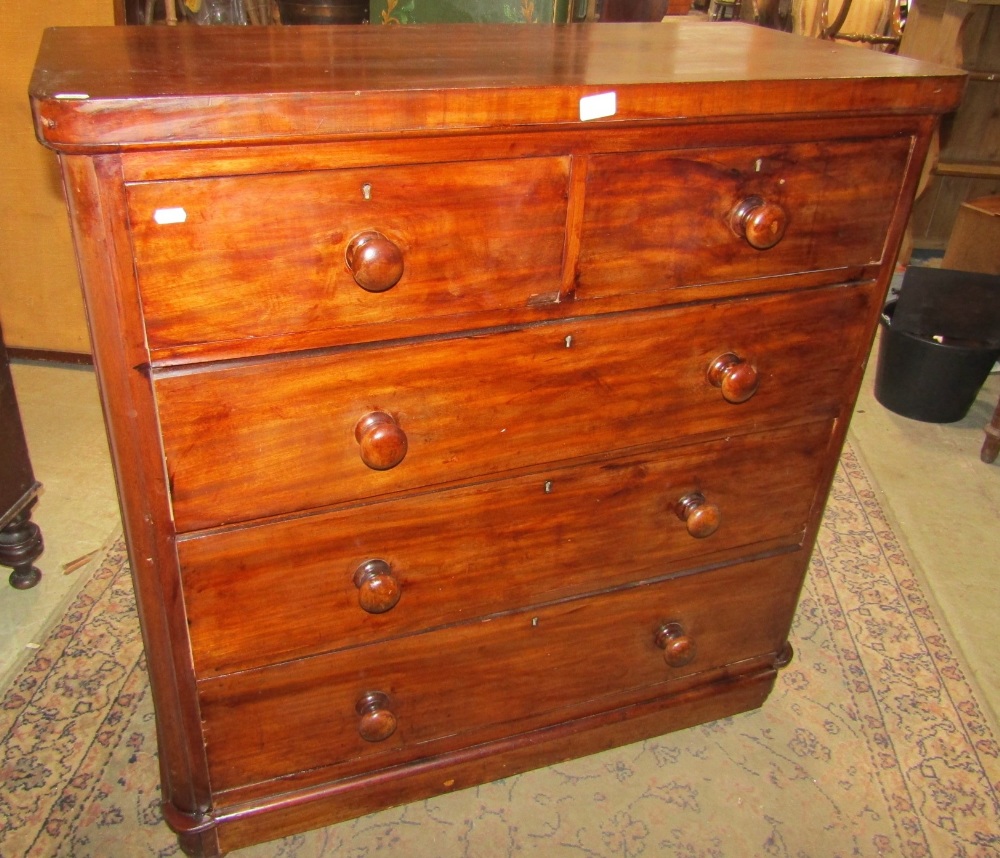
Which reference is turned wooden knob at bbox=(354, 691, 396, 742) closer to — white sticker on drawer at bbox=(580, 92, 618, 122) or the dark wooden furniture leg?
white sticker on drawer at bbox=(580, 92, 618, 122)

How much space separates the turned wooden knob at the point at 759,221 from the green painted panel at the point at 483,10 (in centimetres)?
125

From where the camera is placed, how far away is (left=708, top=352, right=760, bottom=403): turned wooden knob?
118cm

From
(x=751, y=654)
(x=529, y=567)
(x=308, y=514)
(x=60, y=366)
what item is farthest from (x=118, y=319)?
(x=60, y=366)

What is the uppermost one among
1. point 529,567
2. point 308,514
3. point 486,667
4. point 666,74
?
point 666,74

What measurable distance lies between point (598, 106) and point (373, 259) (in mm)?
288

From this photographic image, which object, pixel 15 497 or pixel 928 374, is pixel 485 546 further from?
pixel 928 374

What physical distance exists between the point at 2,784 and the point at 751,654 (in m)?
1.22

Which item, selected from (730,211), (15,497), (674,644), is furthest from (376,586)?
(15,497)

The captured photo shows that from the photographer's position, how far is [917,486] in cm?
222

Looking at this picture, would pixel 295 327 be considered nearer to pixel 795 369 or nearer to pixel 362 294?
pixel 362 294

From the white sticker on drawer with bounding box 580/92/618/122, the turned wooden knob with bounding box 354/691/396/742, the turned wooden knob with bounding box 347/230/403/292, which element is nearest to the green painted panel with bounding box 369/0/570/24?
the white sticker on drawer with bounding box 580/92/618/122

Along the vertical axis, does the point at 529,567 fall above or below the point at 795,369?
below

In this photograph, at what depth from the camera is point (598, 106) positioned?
3.09 ft

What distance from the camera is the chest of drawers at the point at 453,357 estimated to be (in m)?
0.88
